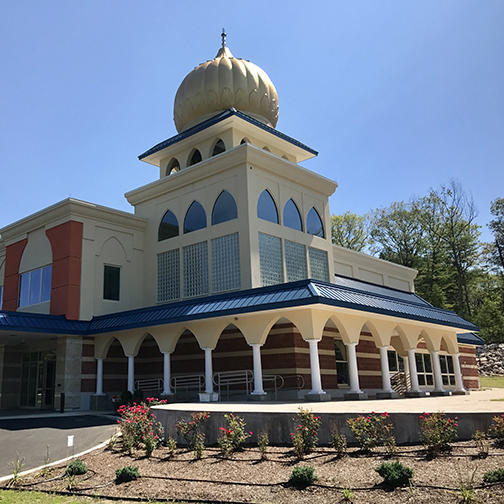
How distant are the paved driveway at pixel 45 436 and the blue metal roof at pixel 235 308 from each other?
175 inches

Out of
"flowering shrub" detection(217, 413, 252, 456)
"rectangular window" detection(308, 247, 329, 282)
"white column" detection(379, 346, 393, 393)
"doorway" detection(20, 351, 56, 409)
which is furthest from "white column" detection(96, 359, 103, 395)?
"flowering shrub" detection(217, 413, 252, 456)

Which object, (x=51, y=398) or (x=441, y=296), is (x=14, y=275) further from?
(x=441, y=296)

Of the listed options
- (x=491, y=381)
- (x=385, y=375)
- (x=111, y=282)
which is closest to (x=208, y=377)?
(x=385, y=375)

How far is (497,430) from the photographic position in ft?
30.8

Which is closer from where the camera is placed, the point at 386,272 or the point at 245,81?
the point at 245,81

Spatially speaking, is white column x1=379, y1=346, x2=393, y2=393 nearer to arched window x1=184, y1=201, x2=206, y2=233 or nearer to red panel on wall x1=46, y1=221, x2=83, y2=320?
arched window x1=184, y1=201, x2=206, y2=233

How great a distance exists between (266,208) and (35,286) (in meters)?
13.6

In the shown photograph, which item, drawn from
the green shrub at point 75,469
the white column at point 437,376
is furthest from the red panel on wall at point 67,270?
the white column at point 437,376

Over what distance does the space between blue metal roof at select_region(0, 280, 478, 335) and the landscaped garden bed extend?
24.5ft

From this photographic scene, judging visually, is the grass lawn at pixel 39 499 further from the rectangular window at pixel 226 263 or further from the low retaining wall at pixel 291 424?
the rectangular window at pixel 226 263

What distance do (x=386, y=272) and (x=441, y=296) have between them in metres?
19.3

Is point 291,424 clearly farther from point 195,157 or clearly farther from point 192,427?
point 195,157

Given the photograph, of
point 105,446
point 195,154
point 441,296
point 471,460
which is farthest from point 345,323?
point 441,296

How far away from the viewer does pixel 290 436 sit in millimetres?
11328
